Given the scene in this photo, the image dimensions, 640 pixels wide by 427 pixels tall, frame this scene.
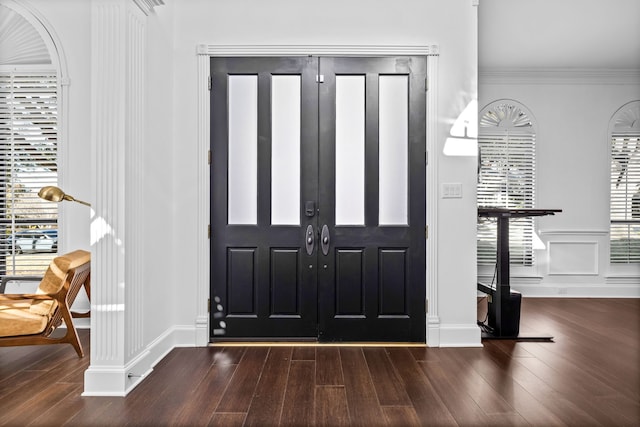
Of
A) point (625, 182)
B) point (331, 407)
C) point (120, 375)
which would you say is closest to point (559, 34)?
point (625, 182)

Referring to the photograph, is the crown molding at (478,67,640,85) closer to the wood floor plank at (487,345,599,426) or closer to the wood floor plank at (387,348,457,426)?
the wood floor plank at (487,345,599,426)

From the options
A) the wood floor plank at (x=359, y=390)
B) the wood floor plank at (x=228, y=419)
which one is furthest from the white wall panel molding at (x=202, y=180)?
the wood floor plank at (x=228, y=419)

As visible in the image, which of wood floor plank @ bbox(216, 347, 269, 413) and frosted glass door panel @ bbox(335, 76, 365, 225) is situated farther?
frosted glass door panel @ bbox(335, 76, 365, 225)

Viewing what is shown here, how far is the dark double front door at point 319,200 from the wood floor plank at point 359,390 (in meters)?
0.37

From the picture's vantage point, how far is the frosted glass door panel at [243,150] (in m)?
3.60

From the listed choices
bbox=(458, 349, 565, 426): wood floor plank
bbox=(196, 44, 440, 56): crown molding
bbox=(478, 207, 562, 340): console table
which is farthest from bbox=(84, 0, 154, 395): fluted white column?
bbox=(478, 207, 562, 340): console table

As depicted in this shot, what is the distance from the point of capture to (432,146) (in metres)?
3.56

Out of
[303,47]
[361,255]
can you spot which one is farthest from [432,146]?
[303,47]

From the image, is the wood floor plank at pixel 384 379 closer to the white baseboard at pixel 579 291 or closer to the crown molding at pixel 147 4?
the crown molding at pixel 147 4

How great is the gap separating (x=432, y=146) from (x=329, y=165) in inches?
35.0

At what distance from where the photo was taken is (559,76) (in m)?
5.68

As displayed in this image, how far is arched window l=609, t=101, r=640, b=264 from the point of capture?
18.7ft

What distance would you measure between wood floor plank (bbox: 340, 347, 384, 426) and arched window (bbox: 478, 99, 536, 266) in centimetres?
314

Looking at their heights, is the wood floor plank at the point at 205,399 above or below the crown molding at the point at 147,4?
below
